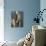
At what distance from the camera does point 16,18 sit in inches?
202

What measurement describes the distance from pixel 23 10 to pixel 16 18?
0.42 meters

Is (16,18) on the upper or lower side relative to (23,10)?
lower

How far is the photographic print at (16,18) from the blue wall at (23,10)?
0.41 ft

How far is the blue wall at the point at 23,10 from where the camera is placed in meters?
5.04

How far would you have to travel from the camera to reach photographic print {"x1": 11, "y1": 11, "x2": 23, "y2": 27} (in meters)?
5.10

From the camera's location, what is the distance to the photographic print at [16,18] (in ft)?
16.7

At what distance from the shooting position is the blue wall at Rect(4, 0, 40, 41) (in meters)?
5.04

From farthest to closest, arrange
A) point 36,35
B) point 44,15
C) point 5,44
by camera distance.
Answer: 1. point 44,15
2. point 5,44
3. point 36,35

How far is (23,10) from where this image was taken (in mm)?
5156

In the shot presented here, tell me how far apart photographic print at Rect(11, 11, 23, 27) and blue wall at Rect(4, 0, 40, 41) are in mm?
125

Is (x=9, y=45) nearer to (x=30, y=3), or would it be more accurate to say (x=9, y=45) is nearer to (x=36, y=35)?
(x=36, y=35)

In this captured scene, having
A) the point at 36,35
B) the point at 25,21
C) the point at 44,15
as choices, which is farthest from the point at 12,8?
the point at 36,35

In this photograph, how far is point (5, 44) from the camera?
12.1 feet

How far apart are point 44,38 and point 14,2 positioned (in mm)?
2848
